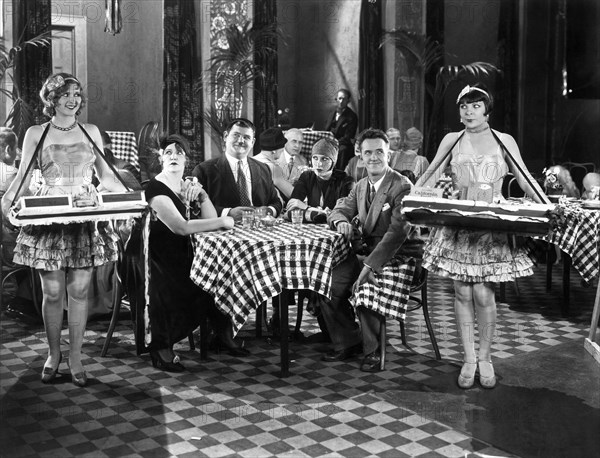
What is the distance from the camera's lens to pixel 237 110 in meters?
9.78

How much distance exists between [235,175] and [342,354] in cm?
142

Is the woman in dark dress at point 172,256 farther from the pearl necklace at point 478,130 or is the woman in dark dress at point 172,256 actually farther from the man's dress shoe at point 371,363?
the pearl necklace at point 478,130

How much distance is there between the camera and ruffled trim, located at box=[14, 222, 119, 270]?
4.34 m

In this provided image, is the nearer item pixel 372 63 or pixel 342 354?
pixel 342 354

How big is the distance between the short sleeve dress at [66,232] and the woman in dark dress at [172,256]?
0.35 metres

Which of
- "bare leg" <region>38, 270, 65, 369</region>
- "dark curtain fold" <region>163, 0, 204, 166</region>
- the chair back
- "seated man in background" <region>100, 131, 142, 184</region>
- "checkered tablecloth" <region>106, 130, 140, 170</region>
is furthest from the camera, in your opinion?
the chair back

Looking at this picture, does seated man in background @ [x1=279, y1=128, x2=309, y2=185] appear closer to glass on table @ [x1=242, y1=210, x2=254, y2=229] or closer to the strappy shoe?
glass on table @ [x1=242, y1=210, x2=254, y2=229]

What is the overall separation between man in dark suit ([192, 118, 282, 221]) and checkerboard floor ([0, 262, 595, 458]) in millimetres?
996

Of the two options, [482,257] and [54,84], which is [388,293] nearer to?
[482,257]

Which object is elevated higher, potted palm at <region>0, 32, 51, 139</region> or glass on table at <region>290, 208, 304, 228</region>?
potted palm at <region>0, 32, 51, 139</region>

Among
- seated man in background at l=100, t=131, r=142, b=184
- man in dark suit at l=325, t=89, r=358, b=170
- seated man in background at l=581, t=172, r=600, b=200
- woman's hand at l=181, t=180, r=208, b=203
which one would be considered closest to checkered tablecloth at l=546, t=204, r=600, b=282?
seated man in background at l=581, t=172, r=600, b=200

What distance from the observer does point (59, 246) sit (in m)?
4.37

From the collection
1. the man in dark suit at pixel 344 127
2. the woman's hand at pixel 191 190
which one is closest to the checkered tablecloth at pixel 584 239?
the woman's hand at pixel 191 190

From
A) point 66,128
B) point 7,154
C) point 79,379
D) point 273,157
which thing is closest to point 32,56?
point 7,154
